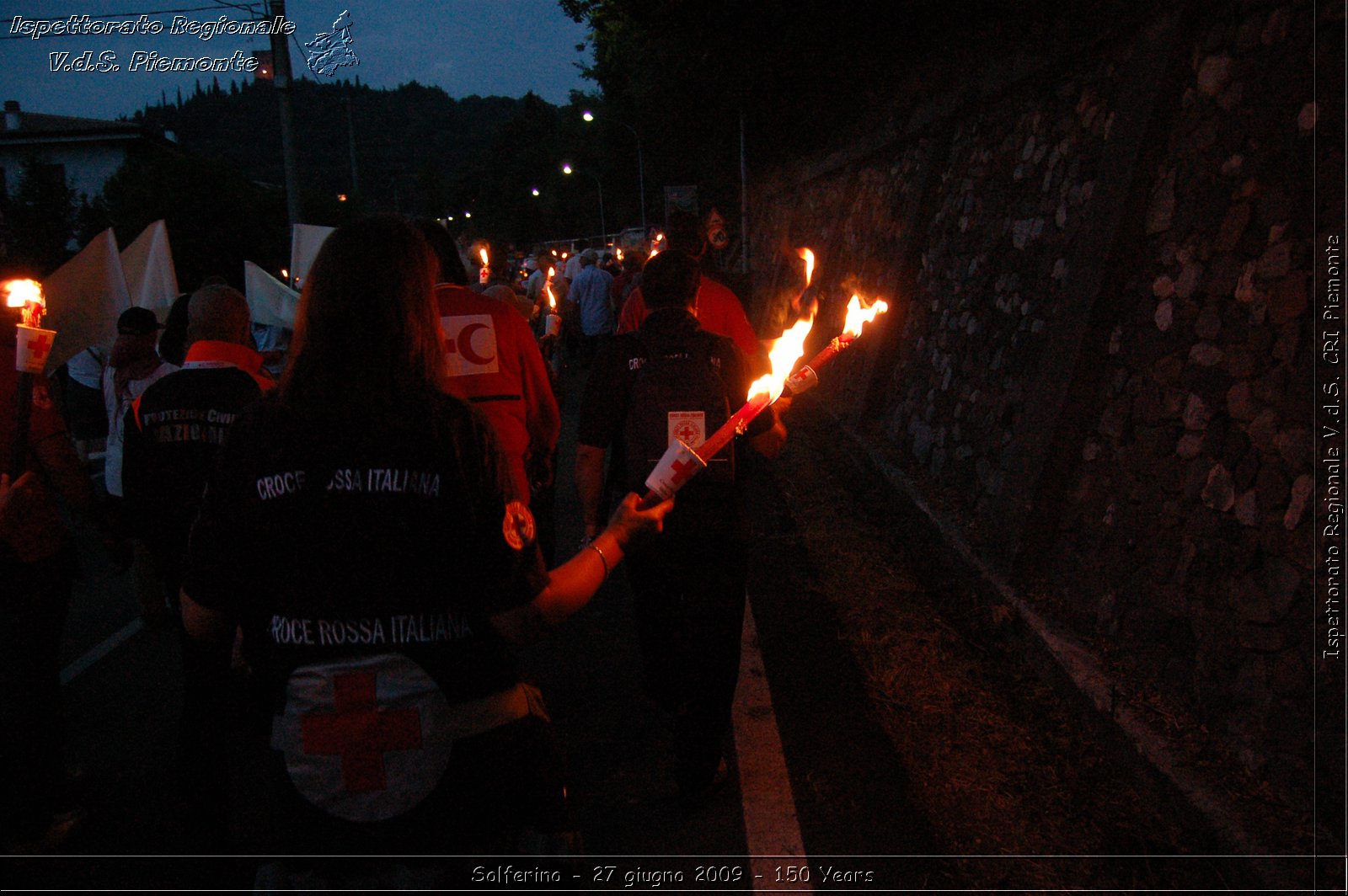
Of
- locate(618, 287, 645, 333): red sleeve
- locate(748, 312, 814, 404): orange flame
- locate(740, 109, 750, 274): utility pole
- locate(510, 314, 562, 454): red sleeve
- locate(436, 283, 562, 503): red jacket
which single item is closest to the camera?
locate(748, 312, 814, 404): orange flame

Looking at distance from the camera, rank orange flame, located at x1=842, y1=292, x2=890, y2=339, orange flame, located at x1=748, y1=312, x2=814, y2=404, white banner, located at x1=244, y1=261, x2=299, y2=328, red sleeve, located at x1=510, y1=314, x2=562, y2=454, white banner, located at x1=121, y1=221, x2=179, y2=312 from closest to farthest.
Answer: orange flame, located at x1=748, y1=312, x2=814, y2=404 < orange flame, located at x1=842, y1=292, x2=890, y2=339 < red sleeve, located at x1=510, y1=314, x2=562, y2=454 < white banner, located at x1=121, y1=221, x2=179, y2=312 < white banner, located at x1=244, y1=261, x2=299, y2=328

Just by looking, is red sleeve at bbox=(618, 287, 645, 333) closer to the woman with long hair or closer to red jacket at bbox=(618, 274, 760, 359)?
red jacket at bbox=(618, 274, 760, 359)

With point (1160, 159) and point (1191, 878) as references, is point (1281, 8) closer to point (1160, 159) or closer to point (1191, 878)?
point (1160, 159)

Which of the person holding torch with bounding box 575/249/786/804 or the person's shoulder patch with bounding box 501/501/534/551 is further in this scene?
the person holding torch with bounding box 575/249/786/804

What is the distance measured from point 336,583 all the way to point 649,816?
2.41m

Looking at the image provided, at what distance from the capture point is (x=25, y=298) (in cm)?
340

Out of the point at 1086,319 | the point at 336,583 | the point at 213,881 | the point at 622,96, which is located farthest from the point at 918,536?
the point at 622,96

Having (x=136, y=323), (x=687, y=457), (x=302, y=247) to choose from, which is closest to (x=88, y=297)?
(x=136, y=323)

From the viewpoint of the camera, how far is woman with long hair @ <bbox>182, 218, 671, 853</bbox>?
168 centimetres

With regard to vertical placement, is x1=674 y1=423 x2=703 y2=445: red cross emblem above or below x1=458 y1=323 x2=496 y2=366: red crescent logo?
below

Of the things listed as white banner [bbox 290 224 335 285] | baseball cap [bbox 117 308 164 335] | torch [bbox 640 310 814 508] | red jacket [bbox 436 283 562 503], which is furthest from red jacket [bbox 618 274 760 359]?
white banner [bbox 290 224 335 285]

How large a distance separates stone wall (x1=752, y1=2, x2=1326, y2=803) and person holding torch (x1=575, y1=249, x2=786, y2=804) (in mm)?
1912

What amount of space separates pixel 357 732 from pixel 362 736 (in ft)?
0.04

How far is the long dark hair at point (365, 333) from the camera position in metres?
1.75
